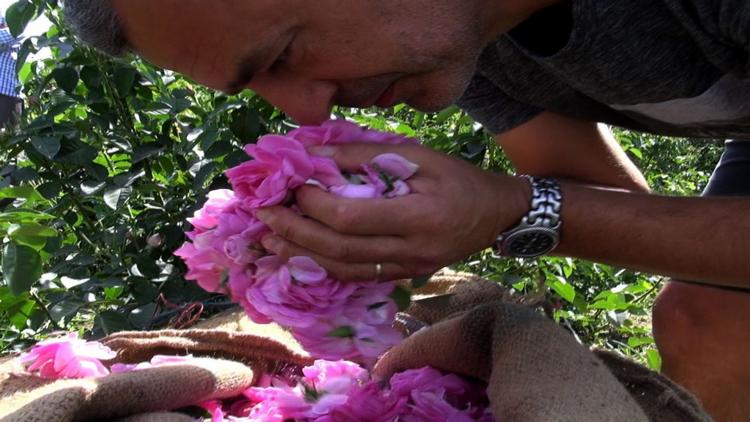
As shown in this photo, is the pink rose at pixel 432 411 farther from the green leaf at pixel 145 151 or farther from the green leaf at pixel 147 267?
the green leaf at pixel 145 151

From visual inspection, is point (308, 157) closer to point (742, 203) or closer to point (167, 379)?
point (167, 379)

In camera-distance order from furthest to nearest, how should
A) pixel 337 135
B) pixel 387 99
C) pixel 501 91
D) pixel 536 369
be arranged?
pixel 501 91 < pixel 387 99 < pixel 337 135 < pixel 536 369

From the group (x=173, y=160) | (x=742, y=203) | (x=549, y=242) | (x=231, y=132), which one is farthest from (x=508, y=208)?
(x=173, y=160)

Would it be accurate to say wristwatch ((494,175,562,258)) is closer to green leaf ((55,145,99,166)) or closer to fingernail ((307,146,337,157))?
fingernail ((307,146,337,157))

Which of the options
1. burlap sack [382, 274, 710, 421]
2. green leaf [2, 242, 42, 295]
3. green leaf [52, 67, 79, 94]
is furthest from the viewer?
green leaf [52, 67, 79, 94]

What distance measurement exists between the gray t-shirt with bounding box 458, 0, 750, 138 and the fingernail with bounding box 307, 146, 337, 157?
0.68m

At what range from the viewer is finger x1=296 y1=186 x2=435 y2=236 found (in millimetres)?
1101

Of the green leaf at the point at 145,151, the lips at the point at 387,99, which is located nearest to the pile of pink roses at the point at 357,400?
the lips at the point at 387,99

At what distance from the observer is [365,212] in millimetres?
1110

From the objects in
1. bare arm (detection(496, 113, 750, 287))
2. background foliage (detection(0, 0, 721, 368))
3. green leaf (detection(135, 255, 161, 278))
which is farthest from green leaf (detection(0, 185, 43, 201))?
bare arm (detection(496, 113, 750, 287))

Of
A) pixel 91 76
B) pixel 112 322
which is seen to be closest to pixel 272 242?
pixel 112 322

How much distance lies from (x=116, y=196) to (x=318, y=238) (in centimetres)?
107

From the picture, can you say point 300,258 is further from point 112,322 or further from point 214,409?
point 112,322

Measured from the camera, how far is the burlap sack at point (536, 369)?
100cm
